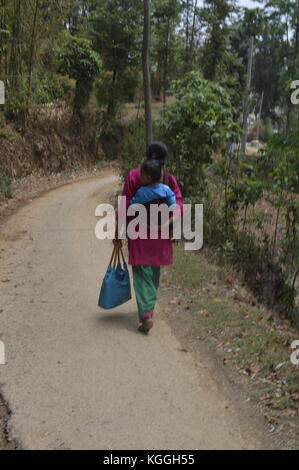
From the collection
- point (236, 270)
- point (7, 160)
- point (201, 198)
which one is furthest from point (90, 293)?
point (7, 160)

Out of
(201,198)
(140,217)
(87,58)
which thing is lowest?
(201,198)

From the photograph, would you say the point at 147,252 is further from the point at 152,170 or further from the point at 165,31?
the point at 165,31

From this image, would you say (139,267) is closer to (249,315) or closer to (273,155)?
(249,315)

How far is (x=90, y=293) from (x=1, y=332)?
5.27 ft

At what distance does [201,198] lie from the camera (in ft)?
35.3

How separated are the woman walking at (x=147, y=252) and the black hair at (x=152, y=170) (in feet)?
0.44

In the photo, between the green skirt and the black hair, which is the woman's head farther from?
the green skirt

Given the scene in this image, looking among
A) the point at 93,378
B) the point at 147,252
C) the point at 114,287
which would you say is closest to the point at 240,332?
the point at 147,252

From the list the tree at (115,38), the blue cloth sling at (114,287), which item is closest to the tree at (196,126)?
the blue cloth sling at (114,287)

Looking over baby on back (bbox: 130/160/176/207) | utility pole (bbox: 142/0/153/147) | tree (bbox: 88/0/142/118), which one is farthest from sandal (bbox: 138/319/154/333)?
tree (bbox: 88/0/142/118)

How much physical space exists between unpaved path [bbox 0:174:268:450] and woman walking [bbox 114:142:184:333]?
42 centimetres

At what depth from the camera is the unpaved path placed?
13.4 feet

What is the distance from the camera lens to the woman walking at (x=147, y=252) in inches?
224

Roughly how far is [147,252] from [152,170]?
0.90m
